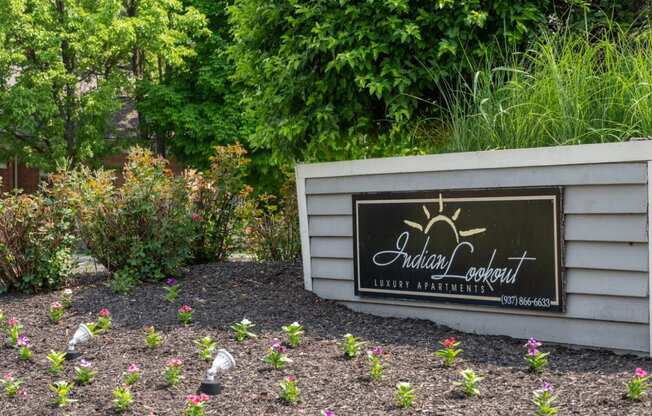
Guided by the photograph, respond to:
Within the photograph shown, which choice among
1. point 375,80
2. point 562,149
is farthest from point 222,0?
point 562,149

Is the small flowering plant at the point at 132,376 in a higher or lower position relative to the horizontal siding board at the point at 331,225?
lower

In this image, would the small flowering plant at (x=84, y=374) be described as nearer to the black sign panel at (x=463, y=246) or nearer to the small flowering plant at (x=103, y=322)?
the small flowering plant at (x=103, y=322)

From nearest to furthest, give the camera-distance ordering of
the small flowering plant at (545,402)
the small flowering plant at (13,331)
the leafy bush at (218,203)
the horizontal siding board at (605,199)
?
1. the small flowering plant at (545,402)
2. the horizontal siding board at (605,199)
3. the small flowering plant at (13,331)
4. the leafy bush at (218,203)

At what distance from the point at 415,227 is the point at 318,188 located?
0.99 metres

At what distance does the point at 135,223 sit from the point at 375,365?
339 centimetres

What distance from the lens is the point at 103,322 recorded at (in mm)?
5016

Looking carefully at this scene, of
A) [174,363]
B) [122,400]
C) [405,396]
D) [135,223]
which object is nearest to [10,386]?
[122,400]

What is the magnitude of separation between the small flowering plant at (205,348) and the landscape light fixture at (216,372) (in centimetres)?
27

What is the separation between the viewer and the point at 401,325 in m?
4.89

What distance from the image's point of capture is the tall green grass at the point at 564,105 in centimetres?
432

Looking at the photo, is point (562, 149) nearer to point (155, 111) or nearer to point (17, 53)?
point (17, 53)

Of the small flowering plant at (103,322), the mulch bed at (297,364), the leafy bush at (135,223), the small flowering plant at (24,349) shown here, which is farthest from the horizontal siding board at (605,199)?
the leafy bush at (135,223)

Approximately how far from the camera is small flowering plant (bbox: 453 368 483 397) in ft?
11.5

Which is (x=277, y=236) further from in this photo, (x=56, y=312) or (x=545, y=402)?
(x=545, y=402)
